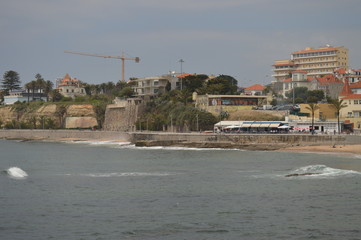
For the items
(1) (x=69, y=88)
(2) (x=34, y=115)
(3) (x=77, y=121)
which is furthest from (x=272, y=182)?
(1) (x=69, y=88)

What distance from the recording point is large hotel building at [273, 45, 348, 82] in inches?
6348

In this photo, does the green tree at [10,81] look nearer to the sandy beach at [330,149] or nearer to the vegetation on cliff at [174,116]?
A: the vegetation on cliff at [174,116]

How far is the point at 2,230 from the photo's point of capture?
29.5 m

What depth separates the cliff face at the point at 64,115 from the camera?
463ft

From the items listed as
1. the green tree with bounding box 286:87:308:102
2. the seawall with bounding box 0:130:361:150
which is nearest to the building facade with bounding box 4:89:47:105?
the seawall with bounding box 0:130:361:150

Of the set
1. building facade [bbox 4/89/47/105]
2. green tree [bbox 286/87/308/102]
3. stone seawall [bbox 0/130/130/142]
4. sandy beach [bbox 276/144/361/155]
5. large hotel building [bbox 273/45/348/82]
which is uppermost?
large hotel building [bbox 273/45/348/82]

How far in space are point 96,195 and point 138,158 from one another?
28891mm

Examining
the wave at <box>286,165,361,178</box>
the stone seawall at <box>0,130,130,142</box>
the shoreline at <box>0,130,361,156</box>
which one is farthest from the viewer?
the stone seawall at <box>0,130,130,142</box>

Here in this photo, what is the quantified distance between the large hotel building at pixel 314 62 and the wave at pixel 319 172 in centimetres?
10976

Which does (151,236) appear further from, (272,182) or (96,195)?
(272,182)

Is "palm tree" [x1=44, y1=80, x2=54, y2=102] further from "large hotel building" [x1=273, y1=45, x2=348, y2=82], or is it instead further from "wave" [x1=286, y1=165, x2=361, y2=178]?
"wave" [x1=286, y1=165, x2=361, y2=178]

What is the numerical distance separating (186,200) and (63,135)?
92728 mm

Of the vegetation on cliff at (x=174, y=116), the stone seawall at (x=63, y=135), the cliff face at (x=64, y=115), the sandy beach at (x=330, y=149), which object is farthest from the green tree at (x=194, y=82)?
the sandy beach at (x=330, y=149)

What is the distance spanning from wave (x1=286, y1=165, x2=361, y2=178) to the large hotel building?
109761mm
